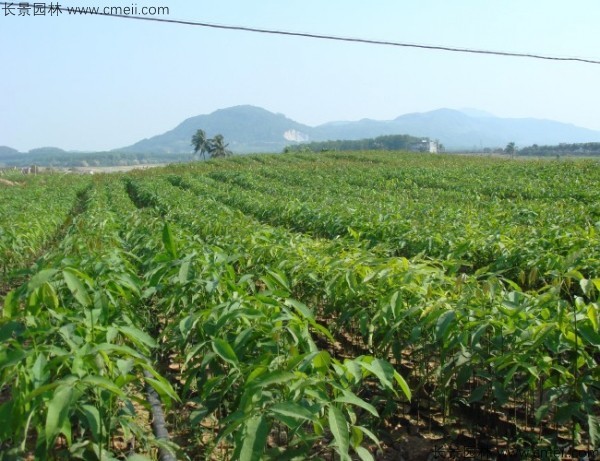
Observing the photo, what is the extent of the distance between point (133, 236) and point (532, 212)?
623 centimetres

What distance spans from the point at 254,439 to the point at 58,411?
0.58m

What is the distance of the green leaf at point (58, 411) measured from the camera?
1632mm

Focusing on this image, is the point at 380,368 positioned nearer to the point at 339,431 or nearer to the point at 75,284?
the point at 339,431

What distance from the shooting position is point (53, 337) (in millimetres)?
2500

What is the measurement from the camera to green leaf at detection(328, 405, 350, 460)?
171 cm

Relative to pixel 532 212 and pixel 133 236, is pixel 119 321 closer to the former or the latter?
pixel 133 236

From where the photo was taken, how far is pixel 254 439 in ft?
5.58

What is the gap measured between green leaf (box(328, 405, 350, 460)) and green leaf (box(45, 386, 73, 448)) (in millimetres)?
790

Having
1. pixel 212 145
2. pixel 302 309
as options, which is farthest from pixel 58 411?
pixel 212 145

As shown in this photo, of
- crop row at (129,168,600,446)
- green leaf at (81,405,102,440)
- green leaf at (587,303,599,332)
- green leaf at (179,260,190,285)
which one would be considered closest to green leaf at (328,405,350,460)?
green leaf at (81,405,102,440)

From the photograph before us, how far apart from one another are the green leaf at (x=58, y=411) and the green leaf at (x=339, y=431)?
79cm

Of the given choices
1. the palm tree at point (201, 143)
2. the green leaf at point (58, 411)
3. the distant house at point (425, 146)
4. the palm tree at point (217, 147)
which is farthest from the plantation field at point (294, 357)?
the distant house at point (425, 146)

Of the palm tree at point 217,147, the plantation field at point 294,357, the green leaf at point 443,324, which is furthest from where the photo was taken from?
the palm tree at point 217,147

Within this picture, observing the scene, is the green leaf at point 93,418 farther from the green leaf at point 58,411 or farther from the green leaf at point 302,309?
the green leaf at point 302,309
